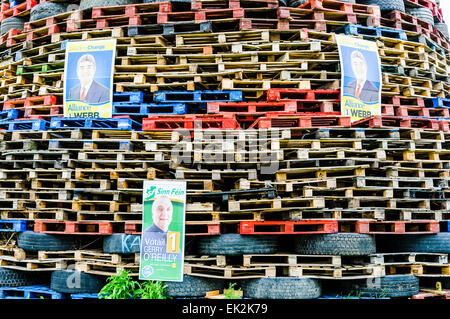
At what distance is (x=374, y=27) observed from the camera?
711cm

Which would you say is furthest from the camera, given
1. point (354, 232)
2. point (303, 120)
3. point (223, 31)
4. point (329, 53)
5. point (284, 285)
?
point (223, 31)

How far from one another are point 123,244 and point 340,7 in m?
6.73

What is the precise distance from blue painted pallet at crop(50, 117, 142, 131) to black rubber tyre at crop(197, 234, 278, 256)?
2592 mm

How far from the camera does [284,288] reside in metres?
4.95

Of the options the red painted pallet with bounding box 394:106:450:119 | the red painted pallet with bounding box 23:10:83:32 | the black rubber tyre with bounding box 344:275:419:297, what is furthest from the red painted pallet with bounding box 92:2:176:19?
the black rubber tyre with bounding box 344:275:419:297

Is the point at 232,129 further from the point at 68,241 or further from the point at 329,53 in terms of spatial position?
the point at 68,241

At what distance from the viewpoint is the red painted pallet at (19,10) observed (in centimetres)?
860

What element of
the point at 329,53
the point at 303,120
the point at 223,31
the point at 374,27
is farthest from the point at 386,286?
the point at 223,31

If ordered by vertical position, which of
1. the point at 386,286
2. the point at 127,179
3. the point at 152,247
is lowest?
the point at 386,286

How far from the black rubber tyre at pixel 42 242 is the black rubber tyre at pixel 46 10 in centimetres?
545

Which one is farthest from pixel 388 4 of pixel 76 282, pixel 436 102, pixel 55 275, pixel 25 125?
pixel 55 275

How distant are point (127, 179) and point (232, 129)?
201 centimetres

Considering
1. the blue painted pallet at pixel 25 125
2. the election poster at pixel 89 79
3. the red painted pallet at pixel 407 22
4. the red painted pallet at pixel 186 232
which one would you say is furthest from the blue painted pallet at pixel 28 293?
the red painted pallet at pixel 407 22
